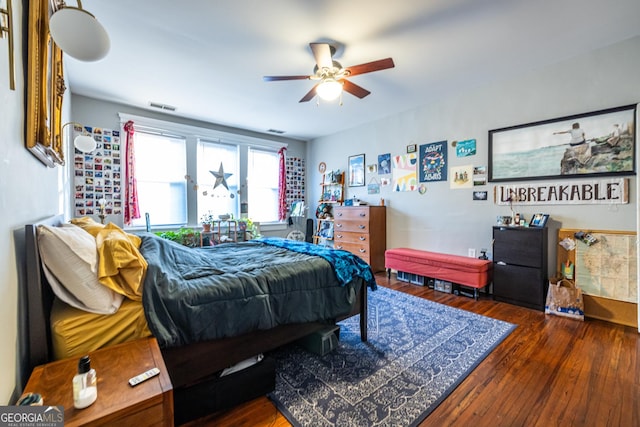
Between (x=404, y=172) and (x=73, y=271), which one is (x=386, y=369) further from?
(x=404, y=172)

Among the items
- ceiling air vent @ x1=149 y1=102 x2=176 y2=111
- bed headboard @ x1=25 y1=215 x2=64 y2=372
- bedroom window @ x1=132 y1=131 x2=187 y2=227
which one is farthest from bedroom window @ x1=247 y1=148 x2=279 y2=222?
bed headboard @ x1=25 y1=215 x2=64 y2=372

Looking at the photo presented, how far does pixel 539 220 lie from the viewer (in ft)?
9.81

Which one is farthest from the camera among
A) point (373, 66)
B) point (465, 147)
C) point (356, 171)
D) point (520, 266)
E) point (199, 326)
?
point (356, 171)

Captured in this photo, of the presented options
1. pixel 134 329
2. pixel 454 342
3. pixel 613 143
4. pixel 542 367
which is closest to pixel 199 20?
pixel 134 329

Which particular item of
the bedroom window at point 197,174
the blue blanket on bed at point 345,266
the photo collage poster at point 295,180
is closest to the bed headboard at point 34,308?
the blue blanket on bed at point 345,266

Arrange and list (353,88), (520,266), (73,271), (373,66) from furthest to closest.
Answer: (520,266) → (353,88) → (373,66) → (73,271)

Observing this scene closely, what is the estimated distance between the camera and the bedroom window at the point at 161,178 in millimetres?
4148

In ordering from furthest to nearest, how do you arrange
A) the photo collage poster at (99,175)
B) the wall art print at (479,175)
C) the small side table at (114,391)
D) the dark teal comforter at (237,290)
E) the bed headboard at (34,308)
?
the photo collage poster at (99,175), the wall art print at (479,175), the dark teal comforter at (237,290), the bed headboard at (34,308), the small side table at (114,391)

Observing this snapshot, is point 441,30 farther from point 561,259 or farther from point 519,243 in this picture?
point 561,259

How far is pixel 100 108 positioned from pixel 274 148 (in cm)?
278

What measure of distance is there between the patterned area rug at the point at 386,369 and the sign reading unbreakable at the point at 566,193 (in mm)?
1477

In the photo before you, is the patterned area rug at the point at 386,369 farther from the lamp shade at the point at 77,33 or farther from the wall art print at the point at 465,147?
the wall art print at the point at 465,147

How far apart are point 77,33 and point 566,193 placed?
4.03 metres

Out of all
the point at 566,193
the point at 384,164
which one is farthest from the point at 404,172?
the point at 566,193
